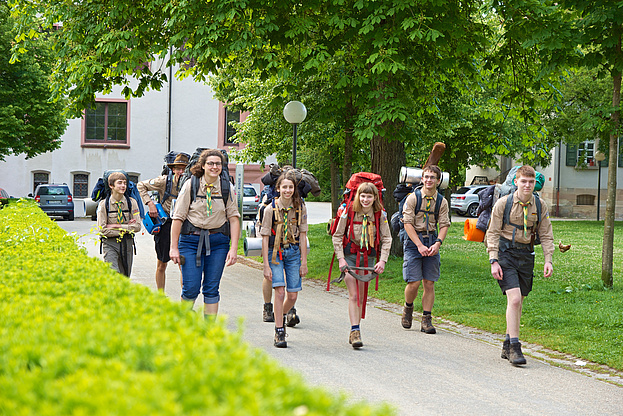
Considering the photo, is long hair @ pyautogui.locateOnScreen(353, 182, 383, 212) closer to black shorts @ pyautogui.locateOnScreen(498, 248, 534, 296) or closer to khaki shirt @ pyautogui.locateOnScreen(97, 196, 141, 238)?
black shorts @ pyautogui.locateOnScreen(498, 248, 534, 296)

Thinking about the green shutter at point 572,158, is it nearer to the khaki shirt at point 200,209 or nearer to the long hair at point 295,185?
the long hair at point 295,185

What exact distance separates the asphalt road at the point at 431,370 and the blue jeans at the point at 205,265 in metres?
0.87

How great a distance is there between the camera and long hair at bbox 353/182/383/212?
759 centimetres

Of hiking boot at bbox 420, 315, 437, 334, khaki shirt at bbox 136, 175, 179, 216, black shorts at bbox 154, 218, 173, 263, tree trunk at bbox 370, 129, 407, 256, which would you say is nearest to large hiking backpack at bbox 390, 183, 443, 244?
hiking boot at bbox 420, 315, 437, 334

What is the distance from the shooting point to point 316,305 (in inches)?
406

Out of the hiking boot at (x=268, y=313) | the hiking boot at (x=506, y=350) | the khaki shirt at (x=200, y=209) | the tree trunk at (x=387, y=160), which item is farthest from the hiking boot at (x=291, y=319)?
the tree trunk at (x=387, y=160)

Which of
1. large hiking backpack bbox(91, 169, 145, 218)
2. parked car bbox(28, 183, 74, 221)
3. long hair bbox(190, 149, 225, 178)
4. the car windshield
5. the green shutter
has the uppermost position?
the green shutter

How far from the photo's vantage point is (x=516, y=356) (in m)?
6.83

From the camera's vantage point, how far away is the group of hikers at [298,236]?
6902 millimetres

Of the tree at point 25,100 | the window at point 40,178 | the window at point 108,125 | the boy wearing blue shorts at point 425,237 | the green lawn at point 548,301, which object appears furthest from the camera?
the window at point 108,125

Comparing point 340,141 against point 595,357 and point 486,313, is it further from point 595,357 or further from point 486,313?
point 595,357

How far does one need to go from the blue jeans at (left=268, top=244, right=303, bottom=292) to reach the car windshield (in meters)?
28.3

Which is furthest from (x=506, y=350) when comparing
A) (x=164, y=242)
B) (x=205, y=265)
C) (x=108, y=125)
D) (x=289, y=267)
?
(x=108, y=125)

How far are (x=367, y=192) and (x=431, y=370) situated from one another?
2.04 m
